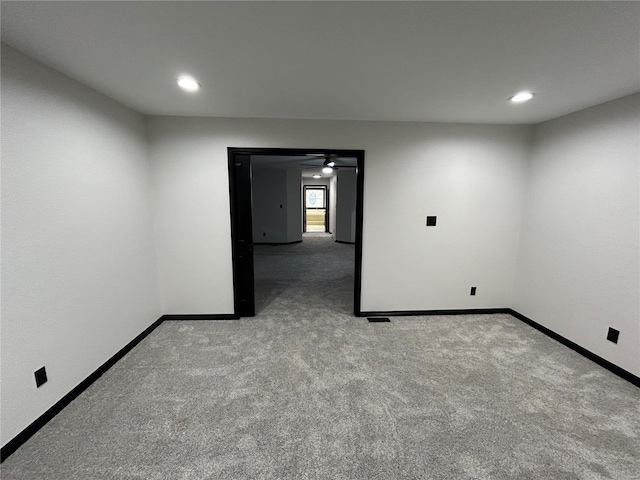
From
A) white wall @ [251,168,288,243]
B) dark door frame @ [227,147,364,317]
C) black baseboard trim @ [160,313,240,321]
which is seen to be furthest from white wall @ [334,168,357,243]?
black baseboard trim @ [160,313,240,321]

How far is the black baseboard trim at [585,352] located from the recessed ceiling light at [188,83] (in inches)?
159

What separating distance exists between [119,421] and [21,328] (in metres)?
0.80

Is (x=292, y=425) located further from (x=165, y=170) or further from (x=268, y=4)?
(x=165, y=170)

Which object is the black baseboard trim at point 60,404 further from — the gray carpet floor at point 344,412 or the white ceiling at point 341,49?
the white ceiling at point 341,49

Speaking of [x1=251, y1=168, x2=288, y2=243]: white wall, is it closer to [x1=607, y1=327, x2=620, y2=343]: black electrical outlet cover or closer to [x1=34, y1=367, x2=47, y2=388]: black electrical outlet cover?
[x1=34, y1=367, x2=47, y2=388]: black electrical outlet cover

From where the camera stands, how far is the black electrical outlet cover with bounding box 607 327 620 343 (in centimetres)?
219

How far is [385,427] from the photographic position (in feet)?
5.36

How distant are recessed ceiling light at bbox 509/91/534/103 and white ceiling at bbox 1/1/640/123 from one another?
92 mm

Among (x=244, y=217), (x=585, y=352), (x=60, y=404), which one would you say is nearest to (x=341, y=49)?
(x=244, y=217)

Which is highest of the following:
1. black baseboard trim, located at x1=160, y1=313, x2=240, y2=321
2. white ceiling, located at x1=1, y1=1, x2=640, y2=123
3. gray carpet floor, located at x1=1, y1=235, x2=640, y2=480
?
white ceiling, located at x1=1, y1=1, x2=640, y2=123

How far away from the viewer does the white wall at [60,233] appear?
4.86 ft

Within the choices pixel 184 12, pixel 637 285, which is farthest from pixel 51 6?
pixel 637 285

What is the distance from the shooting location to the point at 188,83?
1949mm

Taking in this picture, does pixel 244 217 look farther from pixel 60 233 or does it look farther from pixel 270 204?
pixel 270 204
